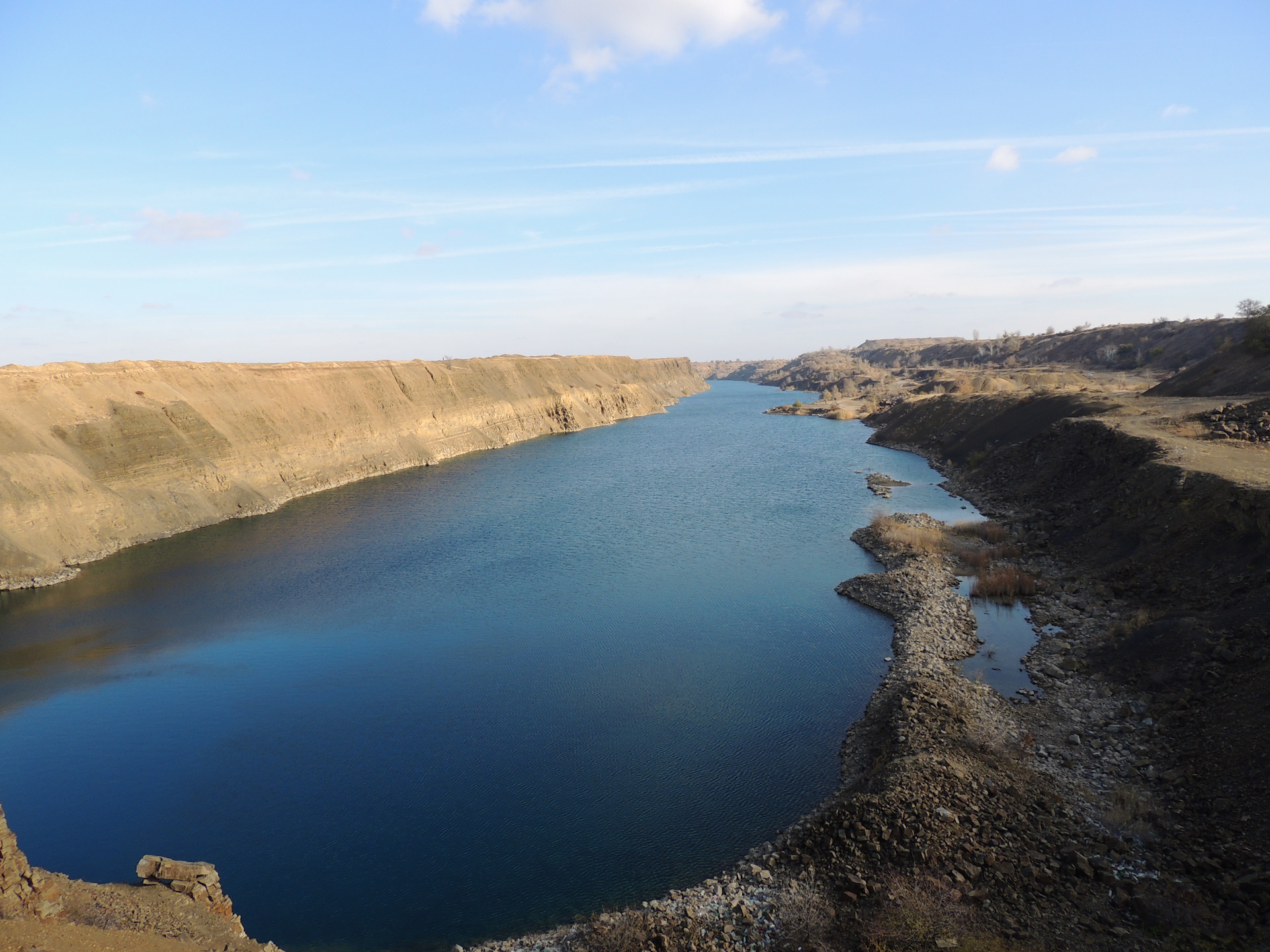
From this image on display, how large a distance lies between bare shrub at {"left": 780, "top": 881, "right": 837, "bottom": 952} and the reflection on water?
893cm

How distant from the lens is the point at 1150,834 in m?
11.1

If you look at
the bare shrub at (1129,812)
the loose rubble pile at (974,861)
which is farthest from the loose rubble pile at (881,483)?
the bare shrub at (1129,812)

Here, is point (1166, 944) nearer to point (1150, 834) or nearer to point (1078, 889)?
point (1078, 889)

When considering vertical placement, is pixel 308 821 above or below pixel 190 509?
below

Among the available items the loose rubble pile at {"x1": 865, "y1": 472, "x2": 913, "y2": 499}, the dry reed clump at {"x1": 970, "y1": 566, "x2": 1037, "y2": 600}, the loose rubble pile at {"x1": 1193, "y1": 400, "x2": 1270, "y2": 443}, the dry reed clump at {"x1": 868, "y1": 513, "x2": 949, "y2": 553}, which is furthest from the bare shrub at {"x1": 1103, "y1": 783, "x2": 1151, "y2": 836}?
the loose rubble pile at {"x1": 865, "y1": 472, "x2": 913, "y2": 499}

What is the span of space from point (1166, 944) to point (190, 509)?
1690 inches

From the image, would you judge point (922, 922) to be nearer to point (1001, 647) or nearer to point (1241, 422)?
point (1001, 647)

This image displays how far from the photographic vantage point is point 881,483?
4241 centimetres

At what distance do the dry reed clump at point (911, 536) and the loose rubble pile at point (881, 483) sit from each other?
7901 millimetres

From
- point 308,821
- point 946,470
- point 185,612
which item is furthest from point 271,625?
point 946,470

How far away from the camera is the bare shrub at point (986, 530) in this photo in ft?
94.8

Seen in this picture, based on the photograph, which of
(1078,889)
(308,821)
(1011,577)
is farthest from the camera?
(1011,577)

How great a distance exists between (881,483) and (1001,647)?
77.2 ft

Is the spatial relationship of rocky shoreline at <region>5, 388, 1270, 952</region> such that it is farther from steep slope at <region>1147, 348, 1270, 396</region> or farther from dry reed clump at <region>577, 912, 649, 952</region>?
steep slope at <region>1147, 348, 1270, 396</region>
